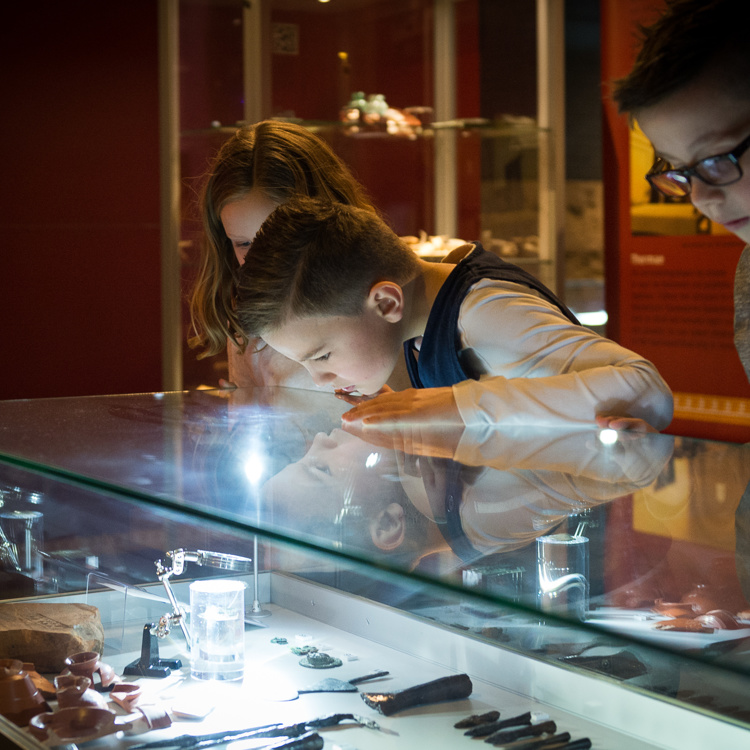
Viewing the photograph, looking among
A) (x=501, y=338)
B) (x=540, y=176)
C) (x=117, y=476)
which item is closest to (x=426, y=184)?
(x=540, y=176)

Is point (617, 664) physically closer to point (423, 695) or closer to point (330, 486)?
point (423, 695)

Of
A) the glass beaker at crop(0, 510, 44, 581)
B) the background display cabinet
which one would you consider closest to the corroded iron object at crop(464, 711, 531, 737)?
the background display cabinet

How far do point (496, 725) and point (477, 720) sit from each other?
0.09ft

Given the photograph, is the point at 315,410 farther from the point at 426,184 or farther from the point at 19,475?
the point at 426,184

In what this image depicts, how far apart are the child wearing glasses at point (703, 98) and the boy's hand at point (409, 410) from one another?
0.45 metres

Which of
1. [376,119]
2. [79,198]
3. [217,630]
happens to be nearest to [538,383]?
[217,630]

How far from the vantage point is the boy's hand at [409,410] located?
1.21 meters

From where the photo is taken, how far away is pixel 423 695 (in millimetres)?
1036

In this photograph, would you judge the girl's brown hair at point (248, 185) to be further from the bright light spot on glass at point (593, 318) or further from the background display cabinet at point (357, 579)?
→ the bright light spot on glass at point (593, 318)

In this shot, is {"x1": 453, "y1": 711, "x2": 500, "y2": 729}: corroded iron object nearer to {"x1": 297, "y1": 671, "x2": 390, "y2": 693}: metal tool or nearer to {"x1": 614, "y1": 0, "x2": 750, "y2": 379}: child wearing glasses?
{"x1": 297, "y1": 671, "x2": 390, "y2": 693}: metal tool

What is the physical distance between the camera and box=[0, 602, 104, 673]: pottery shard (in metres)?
1.23

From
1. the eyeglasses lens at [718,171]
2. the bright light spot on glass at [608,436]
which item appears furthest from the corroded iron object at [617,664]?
the eyeglasses lens at [718,171]

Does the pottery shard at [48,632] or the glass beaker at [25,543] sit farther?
the glass beaker at [25,543]

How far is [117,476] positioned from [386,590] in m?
0.40
